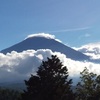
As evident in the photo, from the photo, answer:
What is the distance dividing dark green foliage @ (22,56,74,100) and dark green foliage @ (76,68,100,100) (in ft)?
35.2

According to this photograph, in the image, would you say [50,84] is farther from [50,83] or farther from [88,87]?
[88,87]

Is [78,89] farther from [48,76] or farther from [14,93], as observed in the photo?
[14,93]

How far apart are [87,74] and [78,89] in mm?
3152

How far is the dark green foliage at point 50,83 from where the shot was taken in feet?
143

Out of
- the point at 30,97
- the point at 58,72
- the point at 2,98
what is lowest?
the point at 30,97

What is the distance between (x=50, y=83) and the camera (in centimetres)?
4366

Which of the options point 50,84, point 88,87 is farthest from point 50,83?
point 88,87

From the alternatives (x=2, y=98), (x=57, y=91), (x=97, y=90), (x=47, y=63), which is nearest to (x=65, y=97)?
(x=57, y=91)

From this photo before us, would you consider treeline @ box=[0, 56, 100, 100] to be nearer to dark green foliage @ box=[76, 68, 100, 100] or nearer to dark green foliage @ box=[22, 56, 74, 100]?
dark green foliage @ box=[22, 56, 74, 100]

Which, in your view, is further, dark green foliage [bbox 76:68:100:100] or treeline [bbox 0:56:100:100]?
dark green foliage [bbox 76:68:100:100]

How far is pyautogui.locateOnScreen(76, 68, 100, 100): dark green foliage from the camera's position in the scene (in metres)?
56.0

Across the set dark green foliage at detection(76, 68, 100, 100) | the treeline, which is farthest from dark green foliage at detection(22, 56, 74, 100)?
dark green foliage at detection(76, 68, 100, 100)

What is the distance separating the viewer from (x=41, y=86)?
1731 inches

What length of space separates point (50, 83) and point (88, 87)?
15.6 meters
